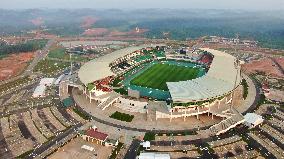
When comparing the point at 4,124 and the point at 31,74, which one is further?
the point at 31,74

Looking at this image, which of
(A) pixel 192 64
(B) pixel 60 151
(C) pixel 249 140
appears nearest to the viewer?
(B) pixel 60 151

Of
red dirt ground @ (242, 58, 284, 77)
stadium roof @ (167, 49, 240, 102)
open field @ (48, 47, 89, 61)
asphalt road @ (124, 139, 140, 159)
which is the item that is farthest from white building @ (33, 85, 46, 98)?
red dirt ground @ (242, 58, 284, 77)

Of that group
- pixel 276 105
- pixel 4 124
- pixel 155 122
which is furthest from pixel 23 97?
pixel 276 105

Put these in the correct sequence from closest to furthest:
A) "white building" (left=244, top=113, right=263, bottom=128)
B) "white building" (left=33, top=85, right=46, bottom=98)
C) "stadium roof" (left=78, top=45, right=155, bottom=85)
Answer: "white building" (left=244, top=113, right=263, bottom=128) < "stadium roof" (left=78, top=45, right=155, bottom=85) < "white building" (left=33, top=85, right=46, bottom=98)

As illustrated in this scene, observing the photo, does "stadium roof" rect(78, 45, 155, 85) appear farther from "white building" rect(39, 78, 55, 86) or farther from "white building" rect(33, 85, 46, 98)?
"white building" rect(39, 78, 55, 86)

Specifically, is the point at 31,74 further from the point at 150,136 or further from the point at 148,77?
the point at 150,136

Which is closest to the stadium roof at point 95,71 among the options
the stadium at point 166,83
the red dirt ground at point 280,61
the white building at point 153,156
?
the stadium at point 166,83

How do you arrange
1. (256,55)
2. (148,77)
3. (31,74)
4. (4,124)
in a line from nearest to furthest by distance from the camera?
(4,124) → (148,77) → (31,74) → (256,55)
